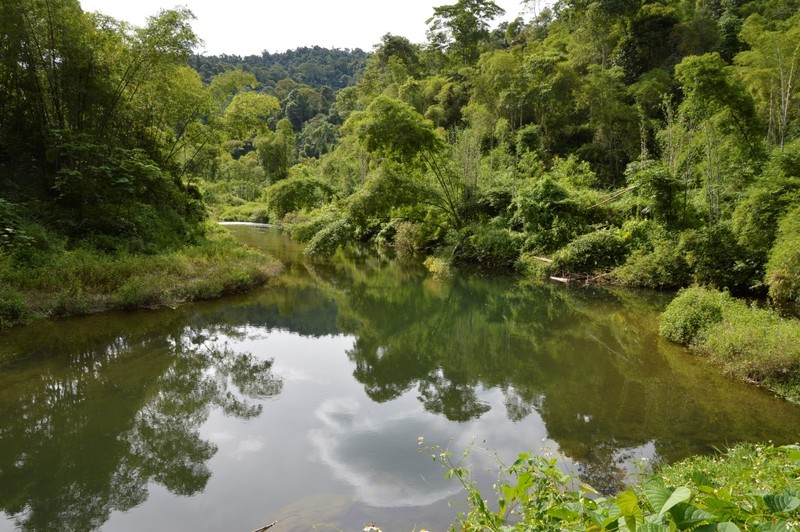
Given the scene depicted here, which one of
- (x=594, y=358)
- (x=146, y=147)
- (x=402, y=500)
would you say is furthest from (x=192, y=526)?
(x=146, y=147)

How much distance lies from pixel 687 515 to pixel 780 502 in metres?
0.34

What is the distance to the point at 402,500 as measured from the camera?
4.52 meters

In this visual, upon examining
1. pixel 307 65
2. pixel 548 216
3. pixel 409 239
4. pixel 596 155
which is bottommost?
pixel 409 239

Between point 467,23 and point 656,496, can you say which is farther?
point 467,23

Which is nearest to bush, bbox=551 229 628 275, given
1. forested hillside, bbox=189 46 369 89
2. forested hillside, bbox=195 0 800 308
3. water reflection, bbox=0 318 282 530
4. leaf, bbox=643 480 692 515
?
forested hillside, bbox=195 0 800 308

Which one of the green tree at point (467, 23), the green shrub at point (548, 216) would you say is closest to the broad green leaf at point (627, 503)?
the green shrub at point (548, 216)

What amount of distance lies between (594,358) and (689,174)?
10.4m

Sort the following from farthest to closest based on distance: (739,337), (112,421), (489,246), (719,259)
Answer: (489,246)
(719,259)
(739,337)
(112,421)

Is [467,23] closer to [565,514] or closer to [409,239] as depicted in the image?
[409,239]

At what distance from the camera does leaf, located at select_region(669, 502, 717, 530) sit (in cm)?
129

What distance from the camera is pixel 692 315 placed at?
866 cm

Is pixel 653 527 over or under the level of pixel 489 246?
over

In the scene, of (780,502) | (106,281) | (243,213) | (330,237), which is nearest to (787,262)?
(780,502)

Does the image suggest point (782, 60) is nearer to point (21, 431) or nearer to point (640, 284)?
point (640, 284)
